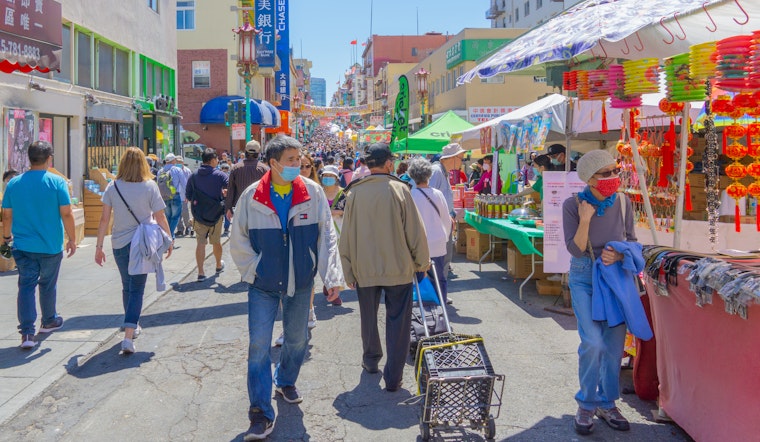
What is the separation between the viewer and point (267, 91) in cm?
5119

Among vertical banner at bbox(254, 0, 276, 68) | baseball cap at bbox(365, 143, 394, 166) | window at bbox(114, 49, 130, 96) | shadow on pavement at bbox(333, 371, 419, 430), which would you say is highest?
vertical banner at bbox(254, 0, 276, 68)

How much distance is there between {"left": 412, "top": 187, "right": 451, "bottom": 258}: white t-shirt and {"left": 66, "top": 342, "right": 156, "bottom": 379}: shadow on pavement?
2828 millimetres

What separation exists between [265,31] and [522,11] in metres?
30.6

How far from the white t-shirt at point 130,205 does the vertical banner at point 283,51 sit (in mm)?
34900

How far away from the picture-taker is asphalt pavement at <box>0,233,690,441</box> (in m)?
4.55

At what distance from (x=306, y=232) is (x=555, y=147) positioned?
18.4 ft

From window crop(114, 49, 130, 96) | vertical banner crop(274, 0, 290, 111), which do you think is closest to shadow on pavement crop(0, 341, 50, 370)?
window crop(114, 49, 130, 96)

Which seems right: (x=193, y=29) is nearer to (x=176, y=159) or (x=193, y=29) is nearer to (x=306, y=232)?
(x=176, y=159)

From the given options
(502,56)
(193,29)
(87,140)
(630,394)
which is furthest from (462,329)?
(193,29)

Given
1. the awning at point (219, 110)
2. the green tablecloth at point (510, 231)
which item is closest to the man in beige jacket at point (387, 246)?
the green tablecloth at point (510, 231)

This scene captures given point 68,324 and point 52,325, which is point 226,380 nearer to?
point 52,325

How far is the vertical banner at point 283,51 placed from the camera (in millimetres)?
40934

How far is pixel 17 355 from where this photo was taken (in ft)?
20.0

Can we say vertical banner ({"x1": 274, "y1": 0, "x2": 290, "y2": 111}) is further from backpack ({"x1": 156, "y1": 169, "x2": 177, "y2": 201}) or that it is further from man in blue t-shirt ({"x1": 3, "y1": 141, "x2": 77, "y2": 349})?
man in blue t-shirt ({"x1": 3, "y1": 141, "x2": 77, "y2": 349})
